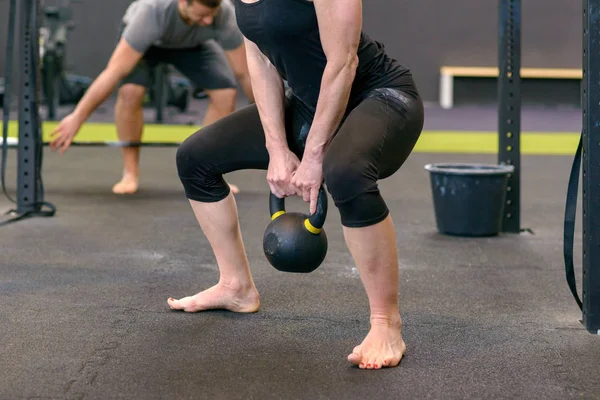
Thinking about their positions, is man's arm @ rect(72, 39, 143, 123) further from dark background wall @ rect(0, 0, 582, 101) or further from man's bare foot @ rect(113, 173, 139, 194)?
dark background wall @ rect(0, 0, 582, 101)

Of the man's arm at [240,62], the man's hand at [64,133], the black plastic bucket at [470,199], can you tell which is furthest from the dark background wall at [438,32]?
the man's hand at [64,133]

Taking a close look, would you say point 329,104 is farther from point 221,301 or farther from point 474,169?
point 474,169

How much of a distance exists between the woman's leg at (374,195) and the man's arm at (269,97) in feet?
0.62

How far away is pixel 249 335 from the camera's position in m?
2.32

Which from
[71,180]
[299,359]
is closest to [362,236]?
[299,359]

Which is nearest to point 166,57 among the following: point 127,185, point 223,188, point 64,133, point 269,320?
point 127,185

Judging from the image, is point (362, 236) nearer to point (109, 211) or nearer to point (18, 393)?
point (18, 393)

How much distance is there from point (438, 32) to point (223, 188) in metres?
10.2

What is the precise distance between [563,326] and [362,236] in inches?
29.6

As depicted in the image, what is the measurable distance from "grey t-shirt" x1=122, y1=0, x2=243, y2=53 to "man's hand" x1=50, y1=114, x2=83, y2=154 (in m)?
0.74

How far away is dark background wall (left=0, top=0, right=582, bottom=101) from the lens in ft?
39.4

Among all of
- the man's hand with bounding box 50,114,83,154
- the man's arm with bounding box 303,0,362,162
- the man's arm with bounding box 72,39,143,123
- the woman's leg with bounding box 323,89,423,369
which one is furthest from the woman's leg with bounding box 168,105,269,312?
the man's arm with bounding box 72,39,143,123

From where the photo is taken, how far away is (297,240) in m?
2.11

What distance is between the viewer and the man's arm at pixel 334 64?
78.4 inches
